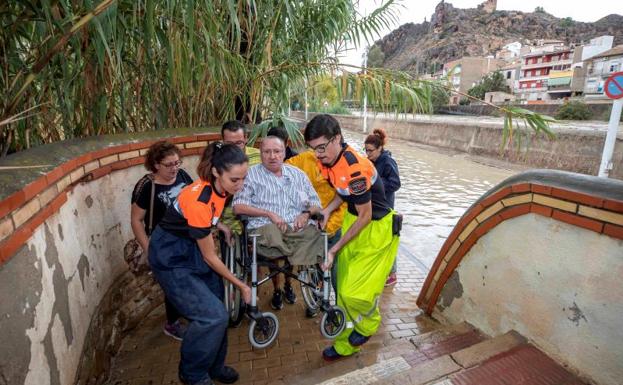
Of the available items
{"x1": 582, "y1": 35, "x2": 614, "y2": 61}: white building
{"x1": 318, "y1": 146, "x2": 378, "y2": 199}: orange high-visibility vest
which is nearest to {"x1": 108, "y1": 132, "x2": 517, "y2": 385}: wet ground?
{"x1": 318, "y1": 146, "x2": 378, "y2": 199}: orange high-visibility vest

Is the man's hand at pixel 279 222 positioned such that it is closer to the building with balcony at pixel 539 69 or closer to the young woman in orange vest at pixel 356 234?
the young woman in orange vest at pixel 356 234

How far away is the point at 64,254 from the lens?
187 cm

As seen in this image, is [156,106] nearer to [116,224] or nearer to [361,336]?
[116,224]

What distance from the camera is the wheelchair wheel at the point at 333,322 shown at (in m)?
2.57

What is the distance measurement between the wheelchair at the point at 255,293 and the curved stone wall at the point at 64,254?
2.72 feet

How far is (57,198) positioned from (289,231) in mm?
1368

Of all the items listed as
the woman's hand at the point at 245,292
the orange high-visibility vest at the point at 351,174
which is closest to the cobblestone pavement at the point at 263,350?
the woman's hand at the point at 245,292

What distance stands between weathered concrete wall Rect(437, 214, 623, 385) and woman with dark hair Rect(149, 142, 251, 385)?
1802 millimetres

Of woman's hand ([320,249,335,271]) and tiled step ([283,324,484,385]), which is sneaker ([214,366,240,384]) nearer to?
tiled step ([283,324,484,385])

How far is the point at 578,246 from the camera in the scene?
1927 millimetres

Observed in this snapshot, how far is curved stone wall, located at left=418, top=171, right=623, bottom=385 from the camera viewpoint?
1803 mm

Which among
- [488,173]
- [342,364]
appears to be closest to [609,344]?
[342,364]

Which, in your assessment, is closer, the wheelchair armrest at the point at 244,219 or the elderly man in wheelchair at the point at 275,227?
the elderly man in wheelchair at the point at 275,227

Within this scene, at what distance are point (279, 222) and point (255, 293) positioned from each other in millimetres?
511
